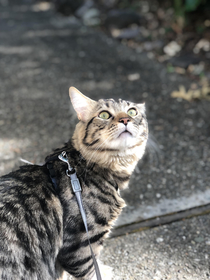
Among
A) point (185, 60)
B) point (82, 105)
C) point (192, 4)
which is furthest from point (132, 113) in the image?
point (192, 4)

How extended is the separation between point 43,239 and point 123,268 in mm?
753

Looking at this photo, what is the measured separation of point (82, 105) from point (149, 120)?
1.98 m

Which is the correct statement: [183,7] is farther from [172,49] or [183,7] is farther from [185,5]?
[172,49]

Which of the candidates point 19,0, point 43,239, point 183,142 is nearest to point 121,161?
point 43,239

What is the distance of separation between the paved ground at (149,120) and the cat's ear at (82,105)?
3.28 ft

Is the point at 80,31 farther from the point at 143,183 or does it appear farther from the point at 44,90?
the point at 143,183

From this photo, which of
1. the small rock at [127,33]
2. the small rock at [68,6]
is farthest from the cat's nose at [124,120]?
the small rock at [68,6]

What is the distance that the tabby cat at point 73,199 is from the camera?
1.44m

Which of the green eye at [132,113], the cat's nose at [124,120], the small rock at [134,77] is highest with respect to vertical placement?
the cat's nose at [124,120]

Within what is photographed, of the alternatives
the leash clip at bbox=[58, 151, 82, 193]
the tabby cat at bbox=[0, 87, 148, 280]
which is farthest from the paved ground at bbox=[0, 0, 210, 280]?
the leash clip at bbox=[58, 151, 82, 193]

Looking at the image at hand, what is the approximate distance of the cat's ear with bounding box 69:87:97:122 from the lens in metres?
1.87

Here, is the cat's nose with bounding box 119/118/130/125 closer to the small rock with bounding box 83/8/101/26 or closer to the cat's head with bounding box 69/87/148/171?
the cat's head with bounding box 69/87/148/171

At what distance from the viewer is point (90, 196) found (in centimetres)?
167

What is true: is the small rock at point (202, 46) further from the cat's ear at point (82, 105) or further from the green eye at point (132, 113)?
the cat's ear at point (82, 105)
